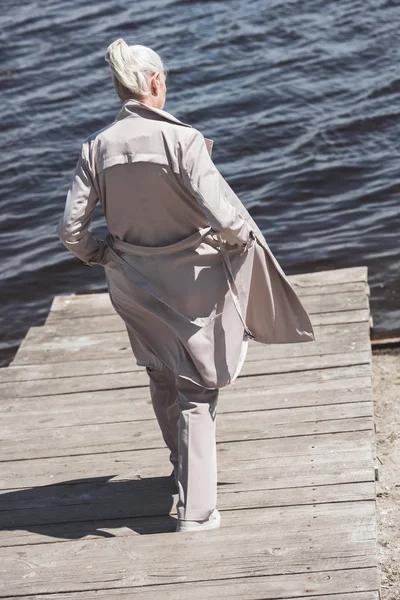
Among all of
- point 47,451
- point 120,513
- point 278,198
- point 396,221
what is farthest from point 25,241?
point 120,513

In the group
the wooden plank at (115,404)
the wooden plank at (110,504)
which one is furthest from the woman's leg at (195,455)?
the wooden plank at (115,404)

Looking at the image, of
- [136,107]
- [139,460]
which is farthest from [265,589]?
[136,107]

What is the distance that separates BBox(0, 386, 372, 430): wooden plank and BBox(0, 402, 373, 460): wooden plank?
5 cm

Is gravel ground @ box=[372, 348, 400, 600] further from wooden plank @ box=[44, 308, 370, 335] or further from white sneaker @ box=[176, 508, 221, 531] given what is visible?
white sneaker @ box=[176, 508, 221, 531]

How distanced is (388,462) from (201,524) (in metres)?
1.45

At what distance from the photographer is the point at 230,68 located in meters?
13.0

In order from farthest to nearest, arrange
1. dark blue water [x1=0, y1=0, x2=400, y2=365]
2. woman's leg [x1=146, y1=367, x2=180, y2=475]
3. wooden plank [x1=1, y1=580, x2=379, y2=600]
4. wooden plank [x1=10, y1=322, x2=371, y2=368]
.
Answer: dark blue water [x1=0, y1=0, x2=400, y2=365] → wooden plank [x1=10, y1=322, x2=371, y2=368] → woman's leg [x1=146, y1=367, x2=180, y2=475] → wooden plank [x1=1, y1=580, x2=379, y2=600]

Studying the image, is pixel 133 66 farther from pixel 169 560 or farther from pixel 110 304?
pixel 110 304

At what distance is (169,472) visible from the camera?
4246 mm

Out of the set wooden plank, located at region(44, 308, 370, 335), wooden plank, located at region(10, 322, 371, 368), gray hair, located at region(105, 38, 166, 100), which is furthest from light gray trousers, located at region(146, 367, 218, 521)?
wooden plank, located at region(44, 308, 370, 335)

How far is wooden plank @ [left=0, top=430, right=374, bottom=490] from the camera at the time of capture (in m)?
4.25

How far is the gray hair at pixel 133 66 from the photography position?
124 inches

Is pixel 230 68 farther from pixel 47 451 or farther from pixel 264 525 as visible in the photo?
pixel 264 525

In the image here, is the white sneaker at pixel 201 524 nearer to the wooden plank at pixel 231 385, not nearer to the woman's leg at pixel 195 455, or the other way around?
the woman's leg at pixel 195 455
